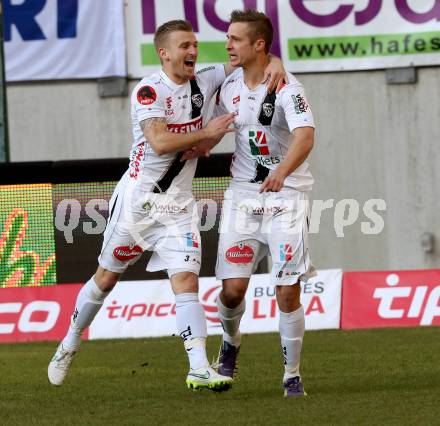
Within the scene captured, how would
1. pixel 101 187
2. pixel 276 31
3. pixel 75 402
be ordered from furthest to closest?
pixel 276 31 → pixel 101 187 → pixel 75 402

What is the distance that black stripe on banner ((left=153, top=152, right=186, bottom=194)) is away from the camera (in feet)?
26.1

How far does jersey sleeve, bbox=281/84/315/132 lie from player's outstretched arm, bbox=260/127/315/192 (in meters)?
0.04

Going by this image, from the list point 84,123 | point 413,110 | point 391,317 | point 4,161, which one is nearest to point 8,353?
point 4,161

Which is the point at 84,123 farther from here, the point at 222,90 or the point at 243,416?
the point at 243,416

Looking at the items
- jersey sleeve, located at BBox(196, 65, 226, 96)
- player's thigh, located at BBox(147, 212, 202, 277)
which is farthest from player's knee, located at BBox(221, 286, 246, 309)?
jersey sleeve, located at BBox(196, 65, 226, 96)

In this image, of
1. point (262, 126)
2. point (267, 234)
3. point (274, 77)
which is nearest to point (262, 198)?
point (267, 234)

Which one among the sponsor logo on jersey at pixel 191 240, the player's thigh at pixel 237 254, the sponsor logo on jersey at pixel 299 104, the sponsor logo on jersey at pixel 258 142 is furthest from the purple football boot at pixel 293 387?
the sponsor logo on jersey at pixel 299 104

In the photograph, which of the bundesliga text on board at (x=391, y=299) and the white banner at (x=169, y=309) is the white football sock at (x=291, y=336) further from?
the bundesliga text on board at (x=391, y=299)

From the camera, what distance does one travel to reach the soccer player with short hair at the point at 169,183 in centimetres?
768

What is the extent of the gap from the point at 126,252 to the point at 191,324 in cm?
69

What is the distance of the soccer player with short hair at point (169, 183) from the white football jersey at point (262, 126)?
0.49ft

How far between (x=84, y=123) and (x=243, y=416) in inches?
453

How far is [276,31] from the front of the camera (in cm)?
1672

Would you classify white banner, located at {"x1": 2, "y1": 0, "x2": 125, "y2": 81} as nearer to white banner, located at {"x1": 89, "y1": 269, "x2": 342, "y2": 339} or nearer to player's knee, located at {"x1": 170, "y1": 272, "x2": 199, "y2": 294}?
white banner, located at {"x1": 89, "y1": 269, "x2": 342, "y2": 339}
